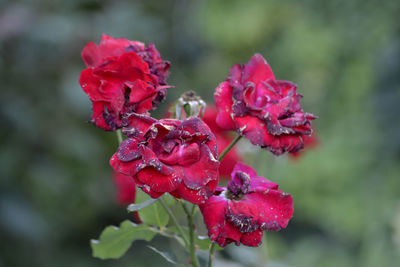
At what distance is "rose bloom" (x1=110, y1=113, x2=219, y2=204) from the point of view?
0.52m

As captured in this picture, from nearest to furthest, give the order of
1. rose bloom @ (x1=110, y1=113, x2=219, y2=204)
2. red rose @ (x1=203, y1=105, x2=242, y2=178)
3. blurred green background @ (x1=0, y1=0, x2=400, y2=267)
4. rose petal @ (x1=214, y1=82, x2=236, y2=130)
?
rose bloom @ (x1=110, y1=113, x2=219, y2=204) < rose petal @ (x1=214, y1=82, x2=236, y2=130) < red rose @ (x1=203, y1=105, x2=242, y2=178) < blurred green background @ (x1=0, y1=0, x2=400, y2=267)

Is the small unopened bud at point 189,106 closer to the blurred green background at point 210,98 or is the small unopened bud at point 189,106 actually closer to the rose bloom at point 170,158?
the rose bloom at point 170,158

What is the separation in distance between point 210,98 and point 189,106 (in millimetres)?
2836

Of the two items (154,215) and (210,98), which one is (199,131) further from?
(210,98)

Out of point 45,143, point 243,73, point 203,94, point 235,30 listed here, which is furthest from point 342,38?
point 243,73

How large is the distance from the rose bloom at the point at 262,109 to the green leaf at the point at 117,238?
0.60ft

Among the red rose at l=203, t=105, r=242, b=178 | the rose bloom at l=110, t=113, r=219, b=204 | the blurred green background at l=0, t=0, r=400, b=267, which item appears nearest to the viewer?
the rose bloom at l=110, t=113, r=219, b=204

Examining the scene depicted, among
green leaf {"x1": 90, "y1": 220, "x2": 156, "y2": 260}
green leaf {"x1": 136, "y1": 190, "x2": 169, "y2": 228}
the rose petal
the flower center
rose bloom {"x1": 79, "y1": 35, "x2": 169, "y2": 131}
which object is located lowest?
green leaf {"x1": 90, "y1": 220, "x2": 156, "y2": 260}

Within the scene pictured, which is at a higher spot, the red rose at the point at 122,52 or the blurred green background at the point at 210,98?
the blurred green background at the point at 210,98

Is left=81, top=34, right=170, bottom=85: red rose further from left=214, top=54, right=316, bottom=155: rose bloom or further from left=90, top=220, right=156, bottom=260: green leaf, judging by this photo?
left=90, top=220, right=156, bottom=260: green leaf

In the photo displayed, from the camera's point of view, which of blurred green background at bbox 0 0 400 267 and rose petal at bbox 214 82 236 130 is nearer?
rose petal at bbox 214 82 236 130

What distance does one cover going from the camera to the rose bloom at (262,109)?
1.99ft

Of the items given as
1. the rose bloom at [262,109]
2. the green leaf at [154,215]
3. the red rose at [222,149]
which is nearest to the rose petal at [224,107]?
the rose bloom at [262,109]

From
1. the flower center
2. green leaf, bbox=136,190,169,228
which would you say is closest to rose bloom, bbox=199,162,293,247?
the flower center
